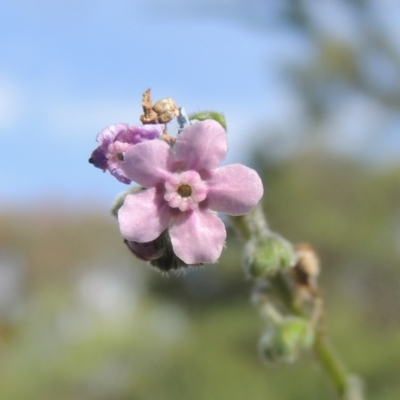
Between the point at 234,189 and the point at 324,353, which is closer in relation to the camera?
the point at 234,189

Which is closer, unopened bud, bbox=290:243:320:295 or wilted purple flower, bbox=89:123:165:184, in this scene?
wilted purple flower, bbox=89:123:165:184

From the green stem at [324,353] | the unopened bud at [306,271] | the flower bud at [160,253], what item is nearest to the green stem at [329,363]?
the green stem at [324,353]

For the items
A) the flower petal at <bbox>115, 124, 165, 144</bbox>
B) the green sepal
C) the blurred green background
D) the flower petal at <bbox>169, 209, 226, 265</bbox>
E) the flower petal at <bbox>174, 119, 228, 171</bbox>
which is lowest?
the flower petal at <bbox>169, 209, 226, 265</bbox>

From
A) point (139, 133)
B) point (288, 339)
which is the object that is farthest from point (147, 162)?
point (288, 339)

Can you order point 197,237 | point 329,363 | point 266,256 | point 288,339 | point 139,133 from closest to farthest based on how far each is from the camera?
1. point 197,237
2. point 139,133
3. point 266,256
4. point 288,339
5. point 329,363

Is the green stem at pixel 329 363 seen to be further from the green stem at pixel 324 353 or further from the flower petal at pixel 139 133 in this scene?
the flower petal at pixel 139 133

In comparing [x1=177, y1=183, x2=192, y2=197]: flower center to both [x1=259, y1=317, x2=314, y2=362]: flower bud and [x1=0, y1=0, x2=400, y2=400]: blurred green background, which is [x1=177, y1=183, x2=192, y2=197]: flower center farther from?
[x1=0, y1=0, x2=400, y2=400]: blurred green background

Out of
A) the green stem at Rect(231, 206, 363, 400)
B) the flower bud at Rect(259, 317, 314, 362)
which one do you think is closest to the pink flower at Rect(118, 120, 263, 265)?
the green stem at Rect(231, 206, 363, 400)

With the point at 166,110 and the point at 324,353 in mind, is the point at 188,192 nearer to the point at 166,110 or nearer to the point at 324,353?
the point at 166,110

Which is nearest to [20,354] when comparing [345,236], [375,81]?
[345,236]
